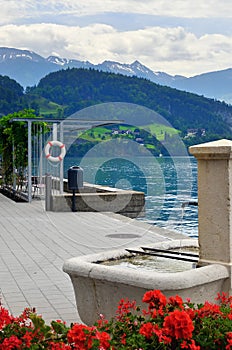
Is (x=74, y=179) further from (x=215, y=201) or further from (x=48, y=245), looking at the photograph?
(x=215, y=201)

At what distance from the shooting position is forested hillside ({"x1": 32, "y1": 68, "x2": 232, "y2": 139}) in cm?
4753

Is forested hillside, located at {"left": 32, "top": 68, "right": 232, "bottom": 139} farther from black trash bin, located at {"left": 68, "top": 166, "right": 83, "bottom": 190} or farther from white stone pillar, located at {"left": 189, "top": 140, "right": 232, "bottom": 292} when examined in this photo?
white stone pillar, located at {"left": 189, "top": 140, "right": 232, "bottom": 292}

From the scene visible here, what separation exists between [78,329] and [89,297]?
6.31 feet

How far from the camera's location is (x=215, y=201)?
509cm

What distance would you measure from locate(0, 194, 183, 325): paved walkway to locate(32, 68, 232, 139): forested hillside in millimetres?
29345

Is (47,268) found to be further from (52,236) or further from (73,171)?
(73,171)

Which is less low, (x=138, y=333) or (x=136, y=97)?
(x=136, y=97)

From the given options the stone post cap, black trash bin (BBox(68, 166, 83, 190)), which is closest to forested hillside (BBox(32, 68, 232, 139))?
black trash bin (BBox(68, 166, 83, 190))

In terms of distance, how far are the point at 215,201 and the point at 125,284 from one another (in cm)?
99

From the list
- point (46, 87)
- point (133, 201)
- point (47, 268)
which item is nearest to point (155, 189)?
point (133, 201)

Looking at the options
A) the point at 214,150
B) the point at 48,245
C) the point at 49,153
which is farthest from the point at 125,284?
the point at 49,153

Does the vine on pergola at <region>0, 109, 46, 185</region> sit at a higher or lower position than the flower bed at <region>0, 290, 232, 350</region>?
higher

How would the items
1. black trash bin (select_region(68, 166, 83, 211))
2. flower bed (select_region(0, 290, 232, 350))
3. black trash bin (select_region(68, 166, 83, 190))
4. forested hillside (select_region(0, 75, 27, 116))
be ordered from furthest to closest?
forested hillside (select_region(0, 75, 27, 116)), black trash bin (select_region(68, 166, 83, 190)), black trash bin (select_region(68, 166, 83, 211)), flower bed (select_region(0, 290, 232, 350))

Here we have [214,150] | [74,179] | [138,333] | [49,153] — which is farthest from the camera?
[49,153]
